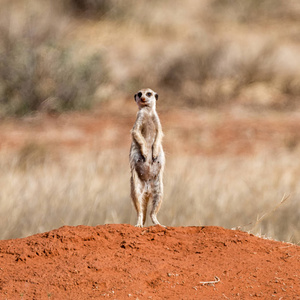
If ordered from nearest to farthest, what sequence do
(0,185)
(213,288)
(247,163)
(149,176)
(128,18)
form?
(213,288), (149,176), (0,185), (247,163), (128,18)

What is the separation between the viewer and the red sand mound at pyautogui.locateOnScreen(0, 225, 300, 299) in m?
2.81

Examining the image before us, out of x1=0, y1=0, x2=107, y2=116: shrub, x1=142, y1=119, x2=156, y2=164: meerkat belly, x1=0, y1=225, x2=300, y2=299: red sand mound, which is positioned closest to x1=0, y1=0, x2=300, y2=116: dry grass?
x1=0, y1=0, x2=107, y2=116: shrub

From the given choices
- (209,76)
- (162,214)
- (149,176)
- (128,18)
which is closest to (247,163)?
(162,214)

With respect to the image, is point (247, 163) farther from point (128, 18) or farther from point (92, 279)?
point (128, 18)

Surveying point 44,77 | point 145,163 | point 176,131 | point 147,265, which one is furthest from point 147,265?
point 44,77

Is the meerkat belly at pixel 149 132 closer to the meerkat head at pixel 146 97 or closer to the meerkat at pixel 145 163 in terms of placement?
the meerkat at pixel 145 163

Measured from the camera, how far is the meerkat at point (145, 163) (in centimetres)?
342

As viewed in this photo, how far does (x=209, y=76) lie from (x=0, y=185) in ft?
41.5

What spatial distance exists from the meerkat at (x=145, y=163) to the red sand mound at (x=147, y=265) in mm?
179

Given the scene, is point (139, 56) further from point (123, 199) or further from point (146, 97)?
point (146, 97)

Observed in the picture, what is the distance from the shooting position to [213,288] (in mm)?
2846

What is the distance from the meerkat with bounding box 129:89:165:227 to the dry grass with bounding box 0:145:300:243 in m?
1.35

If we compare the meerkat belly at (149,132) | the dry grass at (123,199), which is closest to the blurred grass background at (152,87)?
the dry grass at (123,199)

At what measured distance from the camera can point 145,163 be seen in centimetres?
343
